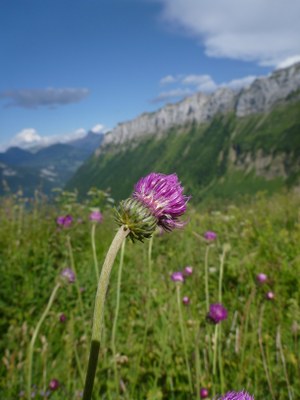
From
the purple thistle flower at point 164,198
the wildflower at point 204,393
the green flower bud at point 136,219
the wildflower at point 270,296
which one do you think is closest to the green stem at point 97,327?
the green flower bud at point 136,219

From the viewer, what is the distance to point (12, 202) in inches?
314

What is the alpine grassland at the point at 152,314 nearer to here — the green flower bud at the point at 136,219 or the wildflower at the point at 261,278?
the wildflower at the point at 261,278

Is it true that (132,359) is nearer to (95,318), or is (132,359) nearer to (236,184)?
(95,318)

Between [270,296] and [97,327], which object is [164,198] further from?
[270,296]

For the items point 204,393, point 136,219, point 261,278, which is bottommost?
point 204,393

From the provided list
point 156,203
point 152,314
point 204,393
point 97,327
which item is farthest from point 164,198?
point 152,314

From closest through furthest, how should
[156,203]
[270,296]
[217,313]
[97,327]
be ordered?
[97,327] < [156,203] < [217,313] < [270,296]

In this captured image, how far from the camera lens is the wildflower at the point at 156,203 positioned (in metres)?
1.28

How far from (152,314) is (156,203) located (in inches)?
117

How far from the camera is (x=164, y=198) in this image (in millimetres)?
1406

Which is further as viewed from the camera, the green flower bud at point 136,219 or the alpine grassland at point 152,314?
the alpine grassland at point 152,314

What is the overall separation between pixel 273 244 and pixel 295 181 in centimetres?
16229

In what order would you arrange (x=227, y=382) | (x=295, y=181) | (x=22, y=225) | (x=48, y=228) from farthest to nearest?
(x=295, y=181)
(x=22, y=225)
(x=48, y=228)
(x=227, y=382)

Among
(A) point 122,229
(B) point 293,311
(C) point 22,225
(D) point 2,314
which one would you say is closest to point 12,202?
(C) point 22,225
